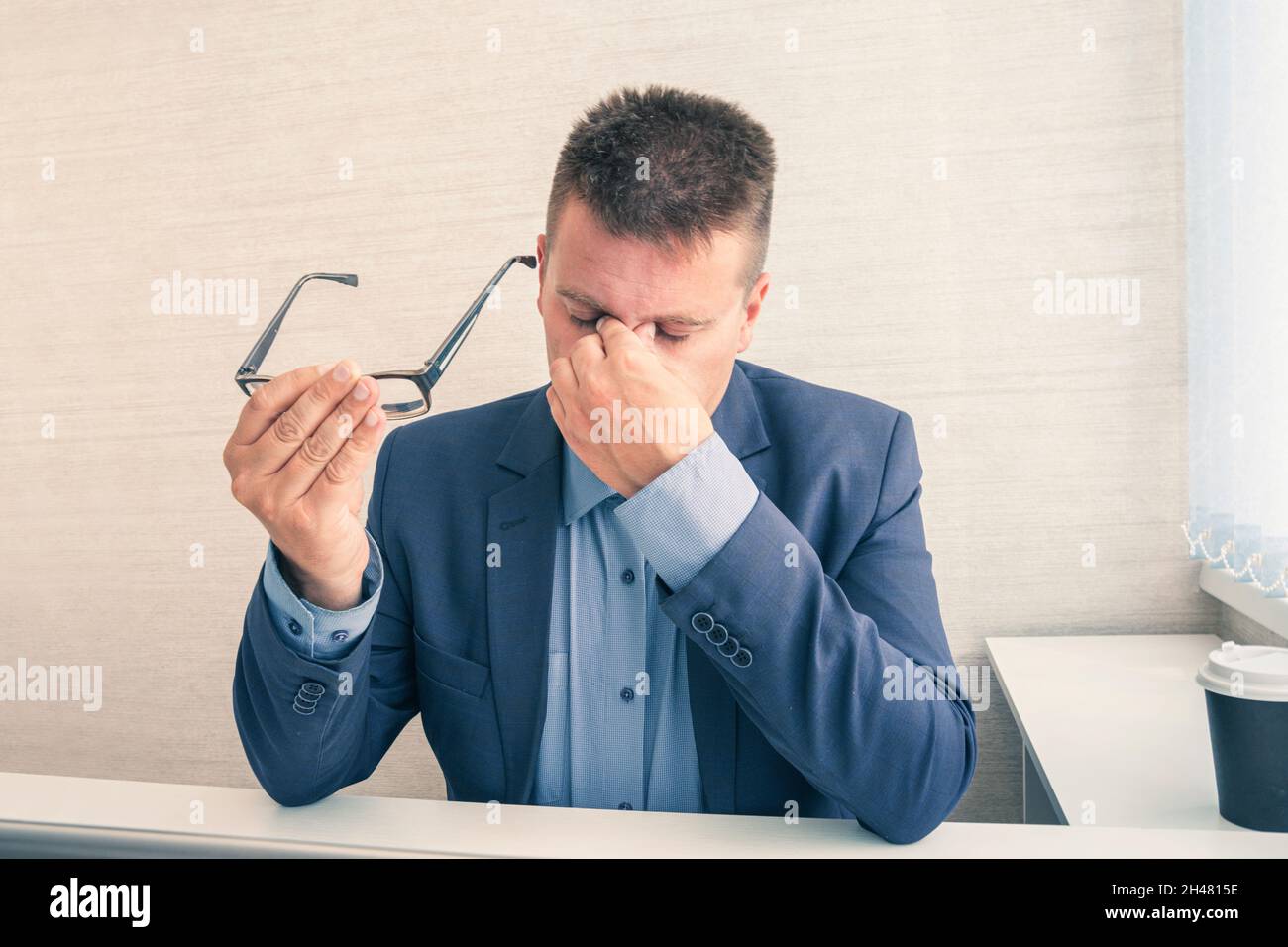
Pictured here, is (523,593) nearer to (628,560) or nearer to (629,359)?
(628,560)

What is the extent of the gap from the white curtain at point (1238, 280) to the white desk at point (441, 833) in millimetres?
1126

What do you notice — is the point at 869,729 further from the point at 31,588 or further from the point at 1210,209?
the point at 31,588

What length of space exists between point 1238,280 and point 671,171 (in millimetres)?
1045

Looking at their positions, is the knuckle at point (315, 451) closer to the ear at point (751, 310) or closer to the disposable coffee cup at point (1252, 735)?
the ear at point (751, 310)

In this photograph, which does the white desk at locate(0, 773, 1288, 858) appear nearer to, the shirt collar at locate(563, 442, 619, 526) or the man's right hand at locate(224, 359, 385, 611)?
the man's right hand at locate(224, 359, 385, 611)

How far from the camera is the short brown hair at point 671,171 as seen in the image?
1.07 metres

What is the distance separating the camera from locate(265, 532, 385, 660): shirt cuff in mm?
860

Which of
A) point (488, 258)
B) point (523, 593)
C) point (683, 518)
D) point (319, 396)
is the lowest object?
point (523, 593)

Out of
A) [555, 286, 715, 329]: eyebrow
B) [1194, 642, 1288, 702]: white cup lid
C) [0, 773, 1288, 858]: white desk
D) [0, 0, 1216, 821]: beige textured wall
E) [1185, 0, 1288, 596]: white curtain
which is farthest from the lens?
[0, 0, 1216, 821]: beige textured wall

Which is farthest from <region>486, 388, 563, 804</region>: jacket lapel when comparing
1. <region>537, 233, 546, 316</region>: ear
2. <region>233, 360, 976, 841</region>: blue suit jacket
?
<region>537, 233, 546, 316</region>: ear

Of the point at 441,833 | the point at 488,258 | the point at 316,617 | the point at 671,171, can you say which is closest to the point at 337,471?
the point at 316,617

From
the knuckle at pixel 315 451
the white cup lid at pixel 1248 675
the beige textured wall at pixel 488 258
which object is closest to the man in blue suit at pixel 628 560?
the knuckle at pixel 315 451

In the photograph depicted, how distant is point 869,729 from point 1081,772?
0.52 meters

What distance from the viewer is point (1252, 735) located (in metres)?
0.94
